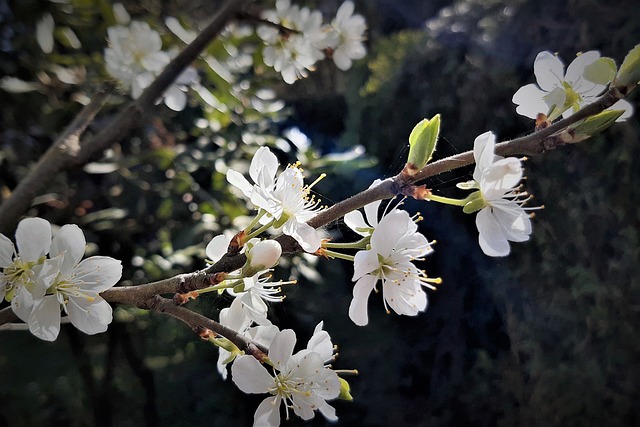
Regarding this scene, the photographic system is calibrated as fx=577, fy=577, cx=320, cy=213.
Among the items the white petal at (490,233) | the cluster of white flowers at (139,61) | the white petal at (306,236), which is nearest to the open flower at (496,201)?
the white petal at (490,233)

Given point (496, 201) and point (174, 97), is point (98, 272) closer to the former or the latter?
point (496, 201)

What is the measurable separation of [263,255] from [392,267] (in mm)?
95

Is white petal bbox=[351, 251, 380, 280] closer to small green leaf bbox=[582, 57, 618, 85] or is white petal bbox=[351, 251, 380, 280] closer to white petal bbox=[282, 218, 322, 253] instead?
white petal bbox=[282, 218, 322, 253]

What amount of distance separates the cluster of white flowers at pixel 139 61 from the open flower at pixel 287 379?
1.71 ft

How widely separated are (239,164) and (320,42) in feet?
0.75

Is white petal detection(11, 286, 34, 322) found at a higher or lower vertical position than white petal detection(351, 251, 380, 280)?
lower

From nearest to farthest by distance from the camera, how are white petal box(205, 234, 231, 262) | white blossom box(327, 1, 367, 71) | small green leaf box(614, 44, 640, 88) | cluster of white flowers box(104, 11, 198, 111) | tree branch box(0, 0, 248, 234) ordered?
1. small green leaf box(614, 44, 640, 88)
2. white petal box(205, 234, 231, 262)
3. tree branch box(0, 0, 248, 234)
4. cluster of white flowers box(104, 11, 198, 111)
5. white blossom box(327, 1, 367, 71)

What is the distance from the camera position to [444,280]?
47.8 inches

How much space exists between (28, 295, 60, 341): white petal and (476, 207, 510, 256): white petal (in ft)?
0.87

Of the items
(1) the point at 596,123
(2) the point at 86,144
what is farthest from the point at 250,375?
(2) the point at 86,144

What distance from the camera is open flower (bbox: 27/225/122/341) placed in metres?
0.35

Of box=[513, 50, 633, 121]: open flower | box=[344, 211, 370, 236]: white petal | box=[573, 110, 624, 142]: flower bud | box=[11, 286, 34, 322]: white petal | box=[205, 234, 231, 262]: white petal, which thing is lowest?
box=[11, 286, 34, 322]: white petal

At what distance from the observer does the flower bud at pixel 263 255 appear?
0.32 m

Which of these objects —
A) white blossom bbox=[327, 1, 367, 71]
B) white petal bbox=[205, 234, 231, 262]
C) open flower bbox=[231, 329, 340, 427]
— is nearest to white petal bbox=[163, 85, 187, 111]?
white blossom bbox=[327, 1, 367, 71]
